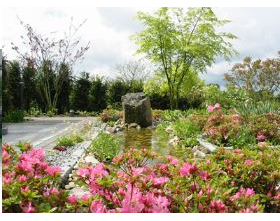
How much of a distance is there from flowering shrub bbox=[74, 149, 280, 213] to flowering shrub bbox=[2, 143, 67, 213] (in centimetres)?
19

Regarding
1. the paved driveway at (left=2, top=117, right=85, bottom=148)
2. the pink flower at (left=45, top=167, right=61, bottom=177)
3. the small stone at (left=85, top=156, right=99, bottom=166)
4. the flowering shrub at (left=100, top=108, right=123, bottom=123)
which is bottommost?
the small stone at (left=85, top=156, right=99, bottom=166)

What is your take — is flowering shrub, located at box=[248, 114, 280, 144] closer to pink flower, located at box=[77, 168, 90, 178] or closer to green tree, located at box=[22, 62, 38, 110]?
pink flower, located at box=[77, 168, 90, 178]

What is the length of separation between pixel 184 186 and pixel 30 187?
1084 millimetres

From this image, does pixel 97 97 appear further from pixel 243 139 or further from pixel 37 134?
pixel 243 139

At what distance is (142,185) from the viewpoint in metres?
2.79

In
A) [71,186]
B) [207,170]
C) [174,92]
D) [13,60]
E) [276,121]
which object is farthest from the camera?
[174,92]

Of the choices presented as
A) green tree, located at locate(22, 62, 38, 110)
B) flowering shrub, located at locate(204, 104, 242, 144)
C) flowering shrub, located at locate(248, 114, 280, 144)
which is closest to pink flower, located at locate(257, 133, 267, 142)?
flowering shrub, located at locate(248, 114, 280, 144)

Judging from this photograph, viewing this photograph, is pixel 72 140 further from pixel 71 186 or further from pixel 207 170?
pixel 207 170

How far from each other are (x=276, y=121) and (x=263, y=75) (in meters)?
14.0

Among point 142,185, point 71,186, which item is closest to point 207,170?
point 142,185

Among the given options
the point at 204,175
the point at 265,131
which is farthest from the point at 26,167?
the point at 265,131

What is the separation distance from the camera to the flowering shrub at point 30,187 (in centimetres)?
229

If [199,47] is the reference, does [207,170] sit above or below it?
below

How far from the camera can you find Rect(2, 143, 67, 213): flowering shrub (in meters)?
2.29
